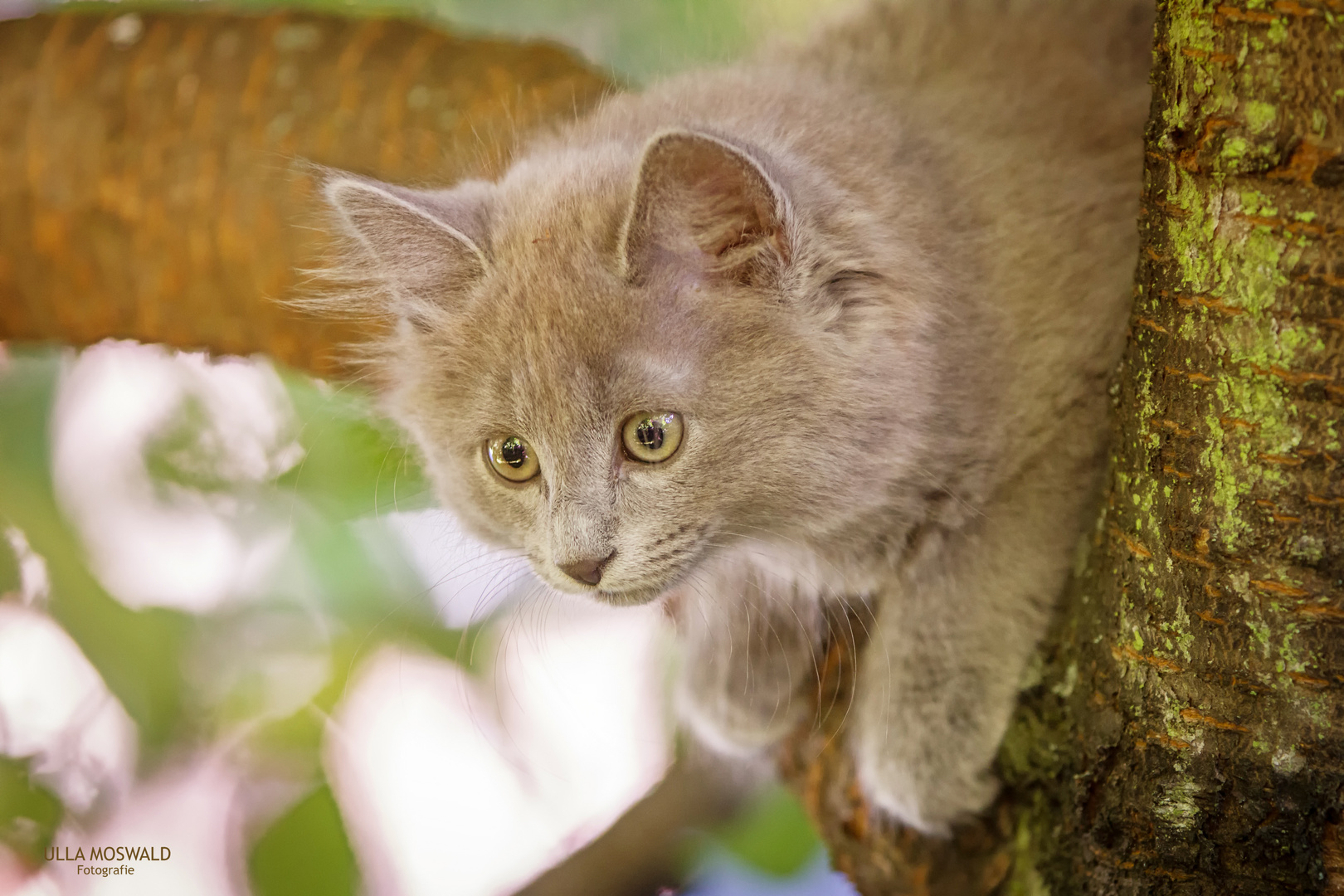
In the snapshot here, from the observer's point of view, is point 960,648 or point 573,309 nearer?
point 573,309

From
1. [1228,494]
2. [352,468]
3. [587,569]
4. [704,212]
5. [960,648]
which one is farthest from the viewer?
[352,468]

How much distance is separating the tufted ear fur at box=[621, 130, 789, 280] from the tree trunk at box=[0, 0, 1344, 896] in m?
0.32

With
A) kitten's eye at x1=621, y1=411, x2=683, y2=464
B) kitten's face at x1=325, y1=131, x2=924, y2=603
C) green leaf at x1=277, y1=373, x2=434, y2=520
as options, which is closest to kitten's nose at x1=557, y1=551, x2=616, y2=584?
kitten's face at x1=325, y1=131, x2=924, y2=603

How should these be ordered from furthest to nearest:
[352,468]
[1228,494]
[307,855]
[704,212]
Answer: [352,468]
[307,855]
[704,212]
[1228,494]

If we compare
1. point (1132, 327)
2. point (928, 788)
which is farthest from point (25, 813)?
point (1132, 327)

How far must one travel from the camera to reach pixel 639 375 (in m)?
1.04

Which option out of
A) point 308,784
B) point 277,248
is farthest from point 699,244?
point 308,784

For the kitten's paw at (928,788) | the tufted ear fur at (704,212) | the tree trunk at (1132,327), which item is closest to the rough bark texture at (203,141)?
the tree trunk at (1132,327)

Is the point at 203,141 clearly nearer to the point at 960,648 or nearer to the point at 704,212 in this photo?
the point at 704,212

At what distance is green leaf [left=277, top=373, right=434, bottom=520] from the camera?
4.70ft

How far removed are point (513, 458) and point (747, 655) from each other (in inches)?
17.8

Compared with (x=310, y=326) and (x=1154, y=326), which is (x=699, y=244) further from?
(x=310, y=326)

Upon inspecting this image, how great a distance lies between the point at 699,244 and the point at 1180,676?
1.84 feet

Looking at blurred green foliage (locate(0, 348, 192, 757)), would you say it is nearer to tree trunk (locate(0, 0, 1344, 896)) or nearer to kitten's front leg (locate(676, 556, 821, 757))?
tree trunk (locate(0, 0, 1344, 896))
